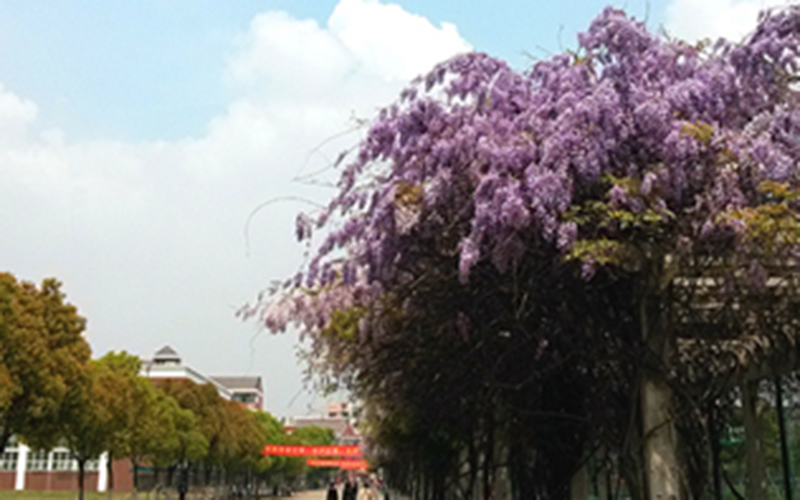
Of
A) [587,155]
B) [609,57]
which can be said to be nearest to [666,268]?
[587,155]

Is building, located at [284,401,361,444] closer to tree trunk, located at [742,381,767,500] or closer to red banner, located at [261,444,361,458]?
red banner, located at [261,444,361,458]

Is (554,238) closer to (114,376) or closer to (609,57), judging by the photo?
(609,57)

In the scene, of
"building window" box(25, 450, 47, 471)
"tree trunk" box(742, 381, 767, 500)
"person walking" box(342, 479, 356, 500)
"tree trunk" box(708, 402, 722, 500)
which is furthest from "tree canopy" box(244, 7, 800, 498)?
"building window" box(25, 450, 47, 471)

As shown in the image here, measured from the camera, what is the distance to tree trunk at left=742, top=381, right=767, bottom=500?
450 inches

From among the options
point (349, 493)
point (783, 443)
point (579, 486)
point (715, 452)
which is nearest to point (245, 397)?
point (349, 493)

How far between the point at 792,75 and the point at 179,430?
39538 mm

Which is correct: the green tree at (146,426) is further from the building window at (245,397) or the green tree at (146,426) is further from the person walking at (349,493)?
the building window at (245,397)

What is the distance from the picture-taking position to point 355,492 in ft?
111

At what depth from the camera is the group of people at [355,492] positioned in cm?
2280

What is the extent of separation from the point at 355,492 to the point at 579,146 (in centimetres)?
2794

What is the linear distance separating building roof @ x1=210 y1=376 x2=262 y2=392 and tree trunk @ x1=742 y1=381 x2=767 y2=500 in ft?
423

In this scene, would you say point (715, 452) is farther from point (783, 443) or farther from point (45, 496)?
point (45, 496)

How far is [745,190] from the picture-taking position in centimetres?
787

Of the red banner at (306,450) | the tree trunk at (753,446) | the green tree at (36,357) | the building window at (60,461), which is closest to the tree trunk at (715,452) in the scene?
the tree trunk at (753,446)
